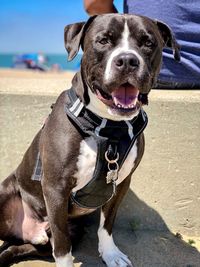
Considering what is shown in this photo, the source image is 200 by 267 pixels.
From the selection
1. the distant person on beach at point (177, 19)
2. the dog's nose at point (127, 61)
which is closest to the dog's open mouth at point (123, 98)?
the dog's nose at point (127, 61)

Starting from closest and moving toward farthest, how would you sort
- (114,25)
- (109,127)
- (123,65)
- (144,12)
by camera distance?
1. (123,65)
2. (114,25)
3. (109,127)
4. (144,12)

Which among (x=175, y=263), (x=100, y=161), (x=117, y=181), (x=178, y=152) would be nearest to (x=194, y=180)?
(x=178, y=152)

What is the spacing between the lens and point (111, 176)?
2822 mm

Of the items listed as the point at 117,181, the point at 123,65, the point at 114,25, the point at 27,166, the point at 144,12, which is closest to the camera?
the point at 123,65

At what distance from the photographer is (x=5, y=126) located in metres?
A: 3.69

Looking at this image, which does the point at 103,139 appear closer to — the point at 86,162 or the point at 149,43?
the point at 86,162

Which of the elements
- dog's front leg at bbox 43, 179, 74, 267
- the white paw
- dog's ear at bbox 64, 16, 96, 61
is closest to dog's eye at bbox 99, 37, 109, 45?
dog's ear at bbox 64, 16, 96, 61

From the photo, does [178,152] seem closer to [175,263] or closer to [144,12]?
[175,263]

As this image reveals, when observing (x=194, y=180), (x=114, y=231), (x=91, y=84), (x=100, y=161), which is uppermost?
(x=91, y=84)

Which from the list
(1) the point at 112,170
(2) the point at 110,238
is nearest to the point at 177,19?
(1) the point at 112,170

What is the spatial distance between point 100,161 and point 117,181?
0.25 meters

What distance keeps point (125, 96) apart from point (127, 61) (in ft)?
0.78

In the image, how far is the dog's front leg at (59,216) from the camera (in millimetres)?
2799

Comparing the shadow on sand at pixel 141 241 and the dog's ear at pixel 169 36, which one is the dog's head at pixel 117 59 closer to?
the dog's ear at pixel 169 36
